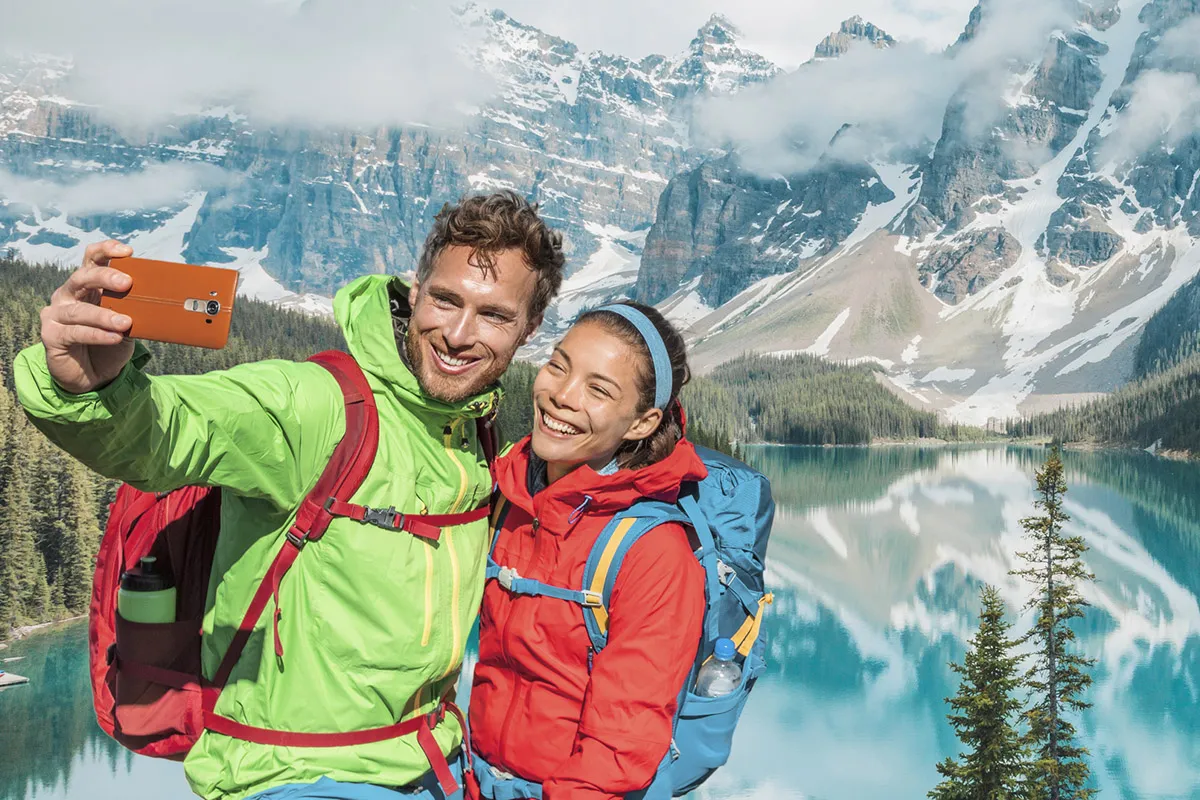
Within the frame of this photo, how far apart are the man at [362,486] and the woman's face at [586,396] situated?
19cm

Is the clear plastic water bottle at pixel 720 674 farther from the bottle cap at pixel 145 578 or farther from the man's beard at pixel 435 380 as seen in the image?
the bottle cap at pixel 145 578

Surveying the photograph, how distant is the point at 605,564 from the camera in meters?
2.96

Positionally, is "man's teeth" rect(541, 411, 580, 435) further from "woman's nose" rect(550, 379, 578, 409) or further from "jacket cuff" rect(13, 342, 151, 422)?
"jacket cuff" rect(13, 342, 151, 422)

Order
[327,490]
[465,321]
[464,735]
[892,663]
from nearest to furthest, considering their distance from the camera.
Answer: [327,490] → [465,321] → [464,735] → [892,663]

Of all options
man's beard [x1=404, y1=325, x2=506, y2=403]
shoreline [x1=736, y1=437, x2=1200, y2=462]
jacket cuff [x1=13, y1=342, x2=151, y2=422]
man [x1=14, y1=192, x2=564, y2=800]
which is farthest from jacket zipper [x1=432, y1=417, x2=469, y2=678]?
shoreline [x1=736, y1=437, x2=1200, y2=462]

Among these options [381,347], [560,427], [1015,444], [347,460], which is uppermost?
[381,347]

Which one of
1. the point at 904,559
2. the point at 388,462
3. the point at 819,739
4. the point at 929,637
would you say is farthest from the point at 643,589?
the point at 904,559

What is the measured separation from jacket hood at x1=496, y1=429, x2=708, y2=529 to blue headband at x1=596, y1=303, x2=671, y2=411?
0.78 feet

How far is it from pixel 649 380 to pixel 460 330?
704 mm

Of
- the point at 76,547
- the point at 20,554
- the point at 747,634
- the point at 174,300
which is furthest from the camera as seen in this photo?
the point at 76,547

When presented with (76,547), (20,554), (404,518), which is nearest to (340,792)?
(404,518)

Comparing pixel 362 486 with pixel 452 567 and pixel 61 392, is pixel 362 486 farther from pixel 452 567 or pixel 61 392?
pixel 61 392

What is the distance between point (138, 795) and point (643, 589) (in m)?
28.0

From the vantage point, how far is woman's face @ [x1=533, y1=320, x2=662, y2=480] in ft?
10.6
